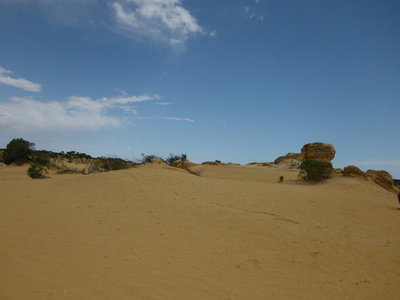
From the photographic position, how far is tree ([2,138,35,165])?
2478 cm

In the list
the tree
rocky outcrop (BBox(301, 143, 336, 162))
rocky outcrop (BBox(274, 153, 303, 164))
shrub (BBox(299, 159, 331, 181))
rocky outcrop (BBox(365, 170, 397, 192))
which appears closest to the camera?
rocky outcrop (BBox(365, 170, 397, 192))

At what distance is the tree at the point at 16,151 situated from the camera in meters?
24.8

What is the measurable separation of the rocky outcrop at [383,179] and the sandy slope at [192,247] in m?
5.58

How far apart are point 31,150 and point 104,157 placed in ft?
42.3

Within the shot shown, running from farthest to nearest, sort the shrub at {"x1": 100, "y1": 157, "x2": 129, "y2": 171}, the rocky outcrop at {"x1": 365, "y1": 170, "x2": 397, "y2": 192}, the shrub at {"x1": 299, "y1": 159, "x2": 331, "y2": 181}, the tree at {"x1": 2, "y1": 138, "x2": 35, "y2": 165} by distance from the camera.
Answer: the tree at {"x1": 2, "y1": 138, "x2": 35, "y2": 165}
the shrub at {"x1": 100, "y1": 157, "x2": 129, "y2": 171}
the shrub at {"x1": 299, "y1": 159, "x2": 331, "y2": 181}
the rocky outcrop at {"x1": 365, "y1": 170, "x2": 397, "y2": 192}

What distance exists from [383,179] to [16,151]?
96.9 ft

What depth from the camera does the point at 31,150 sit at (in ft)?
84.9

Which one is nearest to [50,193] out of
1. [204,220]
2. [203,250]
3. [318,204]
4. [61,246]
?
[61,246]

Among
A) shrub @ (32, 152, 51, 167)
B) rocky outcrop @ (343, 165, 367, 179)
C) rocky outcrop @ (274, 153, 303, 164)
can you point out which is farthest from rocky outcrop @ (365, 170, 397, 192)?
shrub @ (32, 152, 51, 167)

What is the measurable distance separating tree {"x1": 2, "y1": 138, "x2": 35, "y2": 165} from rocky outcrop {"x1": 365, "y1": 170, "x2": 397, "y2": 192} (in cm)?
2861

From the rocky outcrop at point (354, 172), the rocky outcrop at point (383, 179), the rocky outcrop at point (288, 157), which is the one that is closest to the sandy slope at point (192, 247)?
the rocky outcrop at point (354, 172)

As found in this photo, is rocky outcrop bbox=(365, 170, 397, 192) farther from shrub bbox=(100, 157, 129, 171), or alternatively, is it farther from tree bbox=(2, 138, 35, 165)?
tree bbox=(2, 138, 35, 165)

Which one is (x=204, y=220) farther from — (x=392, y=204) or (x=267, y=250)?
(x=392, y=204)

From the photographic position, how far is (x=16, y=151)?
2470 centimetres
